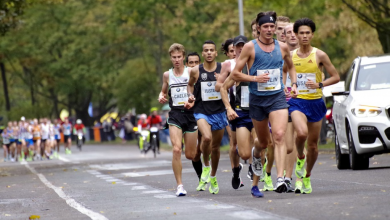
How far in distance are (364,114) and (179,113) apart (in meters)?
3.94

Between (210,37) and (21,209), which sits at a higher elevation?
(210,37)

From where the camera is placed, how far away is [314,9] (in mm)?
41375

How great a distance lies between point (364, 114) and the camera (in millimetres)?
15852

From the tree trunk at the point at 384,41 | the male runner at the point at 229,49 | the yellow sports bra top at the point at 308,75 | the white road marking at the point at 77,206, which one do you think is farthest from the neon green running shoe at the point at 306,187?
the tree trunk at the point at 384,41

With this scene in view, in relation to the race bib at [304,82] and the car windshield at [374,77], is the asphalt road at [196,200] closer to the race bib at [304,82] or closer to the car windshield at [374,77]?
the race bib at [304,82]

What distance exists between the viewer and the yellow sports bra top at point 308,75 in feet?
39.3

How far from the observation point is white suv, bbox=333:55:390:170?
15.7m

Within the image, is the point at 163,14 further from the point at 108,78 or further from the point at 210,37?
the point at 108,78

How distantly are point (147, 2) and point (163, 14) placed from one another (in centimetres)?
190

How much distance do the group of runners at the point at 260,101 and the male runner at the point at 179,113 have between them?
13 mm

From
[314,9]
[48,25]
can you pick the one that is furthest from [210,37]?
[48,25]

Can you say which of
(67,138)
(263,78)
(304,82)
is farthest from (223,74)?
(67,138)

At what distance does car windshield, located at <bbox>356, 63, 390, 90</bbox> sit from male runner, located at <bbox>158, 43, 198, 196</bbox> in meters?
4.12

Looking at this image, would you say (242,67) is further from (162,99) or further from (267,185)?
(162,99)
